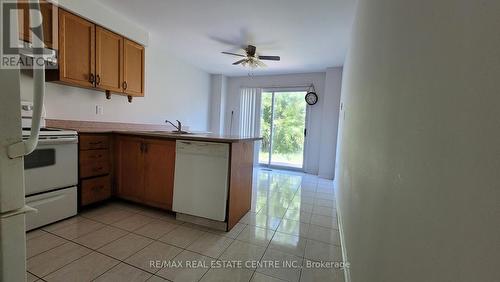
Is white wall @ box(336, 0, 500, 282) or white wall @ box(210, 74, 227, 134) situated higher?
white wall @ box(210, 74, 227, 134)

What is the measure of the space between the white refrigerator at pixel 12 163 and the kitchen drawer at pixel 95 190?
6.71 ft

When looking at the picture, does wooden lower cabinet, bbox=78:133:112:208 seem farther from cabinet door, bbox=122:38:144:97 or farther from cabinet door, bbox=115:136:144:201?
cabinet door, bbox=122:38:144:97

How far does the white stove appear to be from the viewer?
76.5 inches

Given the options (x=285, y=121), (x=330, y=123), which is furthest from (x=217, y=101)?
(x=330, y=123)

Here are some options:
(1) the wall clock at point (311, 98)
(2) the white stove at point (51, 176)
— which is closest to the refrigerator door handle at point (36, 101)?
(2) the white stove at point (51, 176)

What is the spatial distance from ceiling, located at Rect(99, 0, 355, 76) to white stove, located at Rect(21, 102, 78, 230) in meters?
1.68

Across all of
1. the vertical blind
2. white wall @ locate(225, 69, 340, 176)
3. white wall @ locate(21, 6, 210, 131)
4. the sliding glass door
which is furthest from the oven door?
white wall @ locate(225, 69, 340, 176)

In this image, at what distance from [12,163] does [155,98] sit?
3750mm

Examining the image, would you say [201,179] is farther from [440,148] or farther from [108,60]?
[108,60]

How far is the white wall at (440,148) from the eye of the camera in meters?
0.36

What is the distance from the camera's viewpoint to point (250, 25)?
9.57 ft

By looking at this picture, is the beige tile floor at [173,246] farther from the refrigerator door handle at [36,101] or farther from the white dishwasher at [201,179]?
the refrigerator door handle at [36,101]

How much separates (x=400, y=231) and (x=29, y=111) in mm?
3234

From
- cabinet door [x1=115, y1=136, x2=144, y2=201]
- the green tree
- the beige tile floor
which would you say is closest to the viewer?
the beige tile floor
